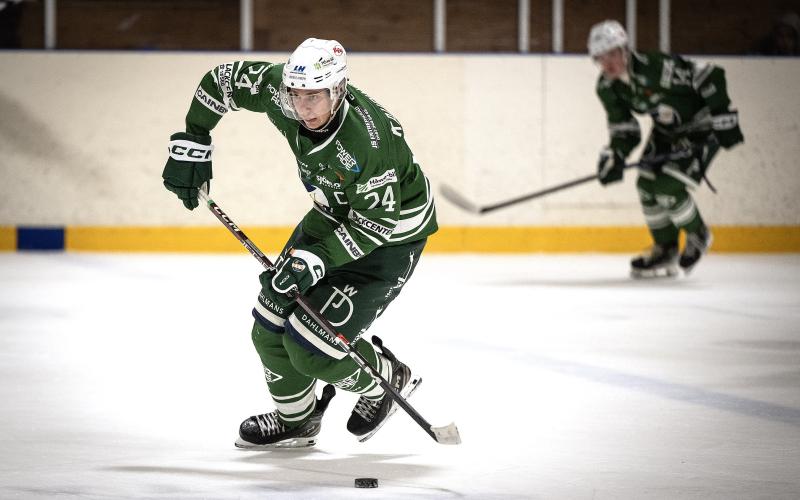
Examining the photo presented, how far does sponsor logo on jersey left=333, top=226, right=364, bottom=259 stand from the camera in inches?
125

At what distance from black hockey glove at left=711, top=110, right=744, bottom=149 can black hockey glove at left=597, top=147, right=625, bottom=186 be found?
0.56 m

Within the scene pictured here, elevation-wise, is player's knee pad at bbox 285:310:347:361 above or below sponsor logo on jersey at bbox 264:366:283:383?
above

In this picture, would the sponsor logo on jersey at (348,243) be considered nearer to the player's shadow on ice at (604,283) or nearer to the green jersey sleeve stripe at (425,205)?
the green jersey sleeve stripe at (425,205)

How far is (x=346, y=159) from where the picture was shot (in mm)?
3127

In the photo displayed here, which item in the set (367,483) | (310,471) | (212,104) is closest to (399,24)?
(212,104)

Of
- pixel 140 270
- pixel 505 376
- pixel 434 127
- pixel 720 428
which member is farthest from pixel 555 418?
pixel 434 127

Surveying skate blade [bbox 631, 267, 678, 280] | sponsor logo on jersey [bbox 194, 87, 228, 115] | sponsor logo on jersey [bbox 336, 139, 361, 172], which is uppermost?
sponsor logo on jersey [bbox 194, 87, 228, 115]

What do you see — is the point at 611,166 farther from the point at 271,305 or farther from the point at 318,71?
the point at 318,71

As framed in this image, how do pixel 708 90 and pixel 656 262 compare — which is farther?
pixel 656 262

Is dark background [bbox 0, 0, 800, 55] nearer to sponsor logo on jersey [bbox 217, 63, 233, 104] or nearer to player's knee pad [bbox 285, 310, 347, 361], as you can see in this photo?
sponsor logo on jersey [bbox 217, 63, 233, 104]

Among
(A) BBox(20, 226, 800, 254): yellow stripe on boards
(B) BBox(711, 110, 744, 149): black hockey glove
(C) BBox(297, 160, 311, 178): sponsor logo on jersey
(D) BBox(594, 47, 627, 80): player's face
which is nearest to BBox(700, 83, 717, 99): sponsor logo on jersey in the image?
(B) BBox(711, 110, 744, 149): black hockey glove

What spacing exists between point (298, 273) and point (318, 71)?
0.46 m

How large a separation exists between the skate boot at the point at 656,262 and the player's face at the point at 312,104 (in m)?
4.89

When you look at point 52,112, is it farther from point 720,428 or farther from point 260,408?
point 720,428
